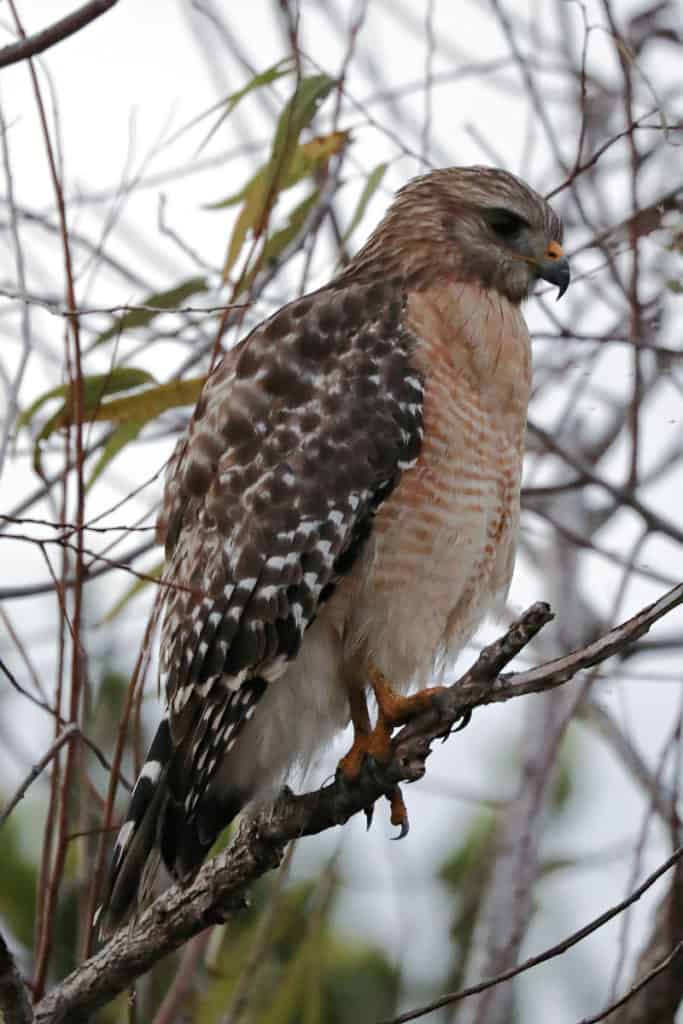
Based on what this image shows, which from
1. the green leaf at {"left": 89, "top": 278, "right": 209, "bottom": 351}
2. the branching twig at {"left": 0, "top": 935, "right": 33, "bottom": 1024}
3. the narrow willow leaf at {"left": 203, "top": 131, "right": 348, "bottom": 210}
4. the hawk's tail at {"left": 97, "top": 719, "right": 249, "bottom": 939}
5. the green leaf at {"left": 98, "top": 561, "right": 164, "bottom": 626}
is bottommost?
the branching twig at {"left": 0, "top": 935, "right": 33, "bottom": 1024}

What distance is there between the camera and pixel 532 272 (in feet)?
10.3

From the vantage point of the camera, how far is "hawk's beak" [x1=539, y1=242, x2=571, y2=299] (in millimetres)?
3082

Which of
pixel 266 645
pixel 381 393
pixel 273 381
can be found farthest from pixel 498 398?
A: pixel 266 645

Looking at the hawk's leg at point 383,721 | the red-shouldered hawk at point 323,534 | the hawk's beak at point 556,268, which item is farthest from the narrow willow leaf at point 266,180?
the hawk's leg at point 383,721

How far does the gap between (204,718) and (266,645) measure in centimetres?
15

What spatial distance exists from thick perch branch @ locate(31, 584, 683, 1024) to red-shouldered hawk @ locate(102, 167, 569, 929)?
0.07 m

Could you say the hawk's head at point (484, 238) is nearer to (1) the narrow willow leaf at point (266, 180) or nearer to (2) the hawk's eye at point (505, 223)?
(2) the hawk's eye at point (505, 223)

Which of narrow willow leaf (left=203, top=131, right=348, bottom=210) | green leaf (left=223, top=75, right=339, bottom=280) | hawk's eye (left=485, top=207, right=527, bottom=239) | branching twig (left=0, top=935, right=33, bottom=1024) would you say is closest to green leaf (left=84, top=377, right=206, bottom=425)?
green leaf (left=223, top=75, right=339, bottom=280)

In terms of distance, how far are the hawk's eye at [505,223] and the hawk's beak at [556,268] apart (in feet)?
0.24

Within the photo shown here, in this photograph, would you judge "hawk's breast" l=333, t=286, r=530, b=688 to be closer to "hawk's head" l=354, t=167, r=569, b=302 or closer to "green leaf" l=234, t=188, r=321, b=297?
"hawk's head" l=354, t=167, r=569, b=302

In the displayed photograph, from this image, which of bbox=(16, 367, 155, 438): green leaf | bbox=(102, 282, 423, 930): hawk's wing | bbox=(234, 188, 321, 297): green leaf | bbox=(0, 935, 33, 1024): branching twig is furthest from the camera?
bbox=(234, 188, 321, 297): green leaf

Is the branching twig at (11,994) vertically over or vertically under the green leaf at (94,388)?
under

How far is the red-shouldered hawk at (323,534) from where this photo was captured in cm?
265

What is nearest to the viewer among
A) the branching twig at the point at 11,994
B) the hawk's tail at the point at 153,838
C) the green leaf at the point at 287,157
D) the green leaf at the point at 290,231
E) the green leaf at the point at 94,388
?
the branching twig at the point at 11,994
